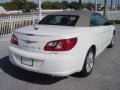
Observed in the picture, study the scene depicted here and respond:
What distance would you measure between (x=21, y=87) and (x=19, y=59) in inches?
22.7

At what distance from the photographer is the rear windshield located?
16.7ft

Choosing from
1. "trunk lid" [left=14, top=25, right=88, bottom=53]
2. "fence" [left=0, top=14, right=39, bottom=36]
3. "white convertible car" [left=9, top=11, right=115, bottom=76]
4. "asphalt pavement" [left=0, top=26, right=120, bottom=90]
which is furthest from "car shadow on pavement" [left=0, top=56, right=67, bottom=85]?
"fence" [left=0, top=14, right=39, bottom=36]

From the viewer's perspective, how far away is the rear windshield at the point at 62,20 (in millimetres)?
5097

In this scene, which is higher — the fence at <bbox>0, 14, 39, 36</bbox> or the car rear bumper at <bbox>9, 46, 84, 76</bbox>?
the fence at <bbox>0, 14, 39, 36</bbox>

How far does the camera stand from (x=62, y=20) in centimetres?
531

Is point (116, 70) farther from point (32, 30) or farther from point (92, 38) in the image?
point (32, 30)

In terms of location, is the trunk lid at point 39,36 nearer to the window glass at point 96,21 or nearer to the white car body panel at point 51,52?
the white car body panel at point 51,52

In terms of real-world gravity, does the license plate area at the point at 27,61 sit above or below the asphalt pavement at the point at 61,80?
above

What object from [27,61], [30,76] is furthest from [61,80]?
[27,61]

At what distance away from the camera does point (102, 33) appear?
5.83 metres

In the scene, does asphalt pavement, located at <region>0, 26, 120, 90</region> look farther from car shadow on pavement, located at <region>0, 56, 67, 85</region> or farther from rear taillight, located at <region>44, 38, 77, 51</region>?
rear taillight, located at <region>44, 38, 77, 51</region>

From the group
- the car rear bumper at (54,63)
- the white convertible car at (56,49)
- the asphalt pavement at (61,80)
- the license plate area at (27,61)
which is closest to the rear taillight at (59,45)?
the white convertible car at (56,49)

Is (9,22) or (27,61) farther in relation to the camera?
(9,22)

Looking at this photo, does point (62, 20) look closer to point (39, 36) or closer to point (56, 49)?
point (39, 36)
